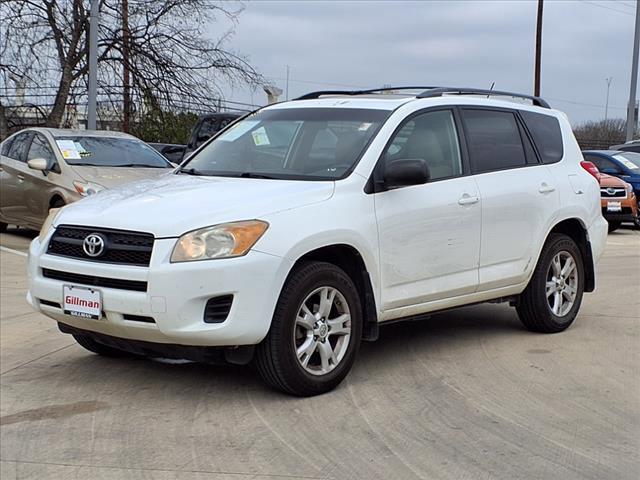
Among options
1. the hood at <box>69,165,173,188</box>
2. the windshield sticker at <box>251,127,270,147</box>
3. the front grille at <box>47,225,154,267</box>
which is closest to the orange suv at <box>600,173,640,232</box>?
A: the hood at <box>69,165,173,188</box>

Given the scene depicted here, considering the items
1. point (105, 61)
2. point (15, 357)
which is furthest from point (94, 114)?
point (15, 357)

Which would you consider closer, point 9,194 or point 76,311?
point 76,311

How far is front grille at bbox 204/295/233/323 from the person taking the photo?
4625 millimetres

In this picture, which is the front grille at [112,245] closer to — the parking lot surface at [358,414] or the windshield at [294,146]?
the parking lot surface at [358,414]

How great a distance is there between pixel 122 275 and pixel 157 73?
54.7 ft

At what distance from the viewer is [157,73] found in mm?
20562

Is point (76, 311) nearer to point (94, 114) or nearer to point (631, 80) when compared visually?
point (94, 114)

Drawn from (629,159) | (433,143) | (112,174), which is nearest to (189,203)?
(433,143)

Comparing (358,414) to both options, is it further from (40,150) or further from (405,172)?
(40,150)

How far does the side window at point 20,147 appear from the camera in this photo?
12.3 m

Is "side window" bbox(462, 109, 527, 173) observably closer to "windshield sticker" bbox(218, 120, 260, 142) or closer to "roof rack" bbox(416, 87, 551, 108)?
"roof rack" bbox(416, 87, 551, 108)

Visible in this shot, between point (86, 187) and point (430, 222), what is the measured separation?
20.7ft

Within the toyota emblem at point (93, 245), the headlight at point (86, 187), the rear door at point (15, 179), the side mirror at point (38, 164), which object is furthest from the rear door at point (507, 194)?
the rear door at point (15, 179)

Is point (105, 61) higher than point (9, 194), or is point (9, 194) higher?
point (105, 61)
